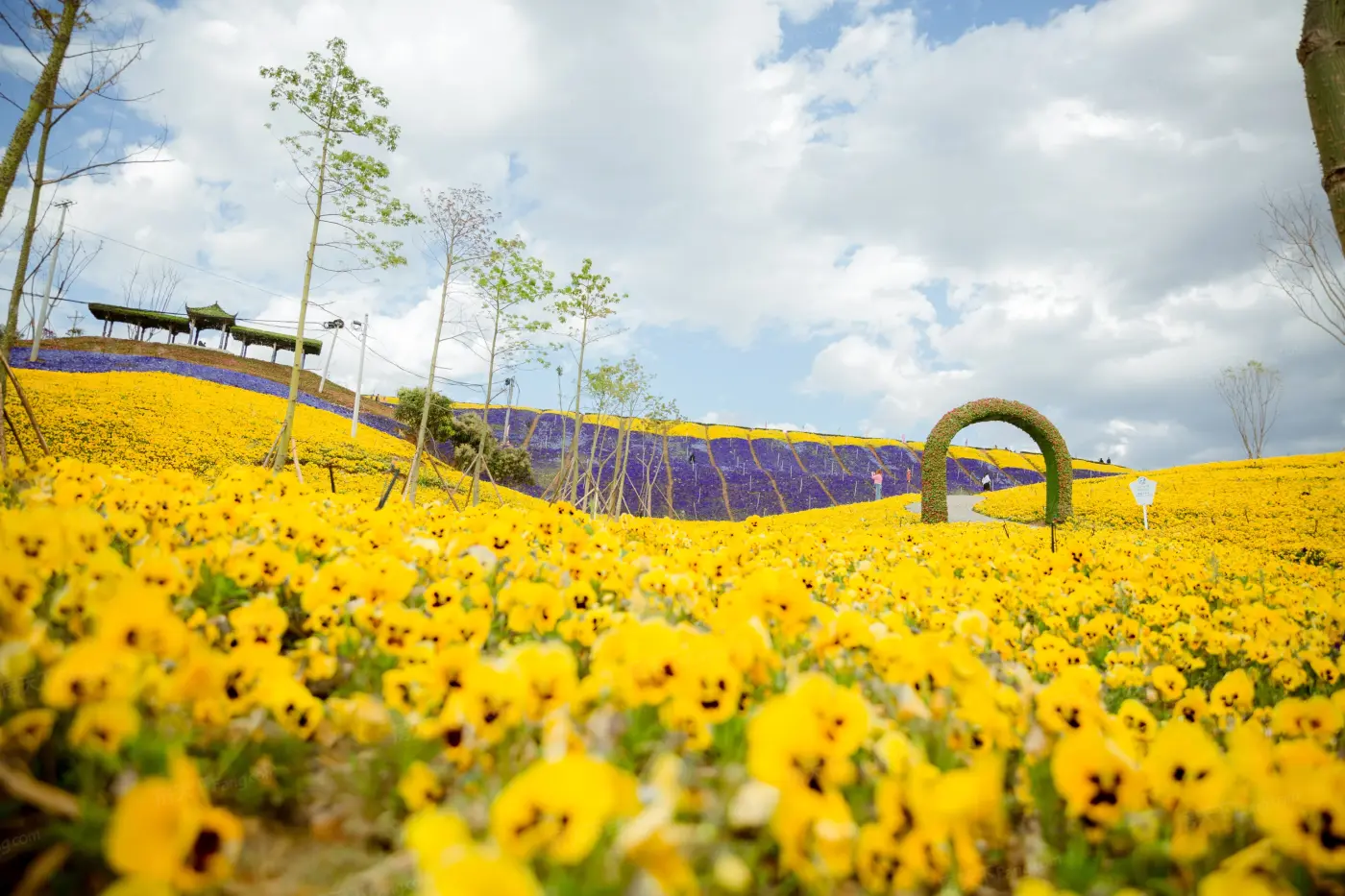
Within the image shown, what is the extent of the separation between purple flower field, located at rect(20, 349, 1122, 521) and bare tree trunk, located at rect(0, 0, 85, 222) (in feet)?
75.7

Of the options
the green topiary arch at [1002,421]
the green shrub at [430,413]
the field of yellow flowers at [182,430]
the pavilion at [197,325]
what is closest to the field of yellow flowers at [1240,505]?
the green topiary arch at [1002,421]

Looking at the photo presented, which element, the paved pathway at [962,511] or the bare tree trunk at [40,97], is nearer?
the bare tree trunk at [40,97]

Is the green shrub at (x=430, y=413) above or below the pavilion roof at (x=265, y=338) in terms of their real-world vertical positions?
below

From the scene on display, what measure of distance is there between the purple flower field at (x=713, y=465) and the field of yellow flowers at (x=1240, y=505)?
569 inches

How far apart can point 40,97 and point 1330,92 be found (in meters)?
9.41

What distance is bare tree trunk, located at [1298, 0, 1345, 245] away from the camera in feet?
9.90

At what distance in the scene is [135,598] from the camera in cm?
92

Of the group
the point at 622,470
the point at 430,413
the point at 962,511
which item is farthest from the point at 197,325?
the point at 962,511

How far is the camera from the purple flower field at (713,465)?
2984 cm

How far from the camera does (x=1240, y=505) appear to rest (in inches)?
629

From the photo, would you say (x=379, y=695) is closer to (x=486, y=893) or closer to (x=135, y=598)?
(x=135, y=598)

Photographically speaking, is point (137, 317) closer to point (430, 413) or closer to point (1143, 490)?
point (430, 413)

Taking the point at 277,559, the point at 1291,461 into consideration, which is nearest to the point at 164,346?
the point at 277,559

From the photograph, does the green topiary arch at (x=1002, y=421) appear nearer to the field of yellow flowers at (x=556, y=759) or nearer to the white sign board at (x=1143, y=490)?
the white sign board at (x=1143, y=490)
